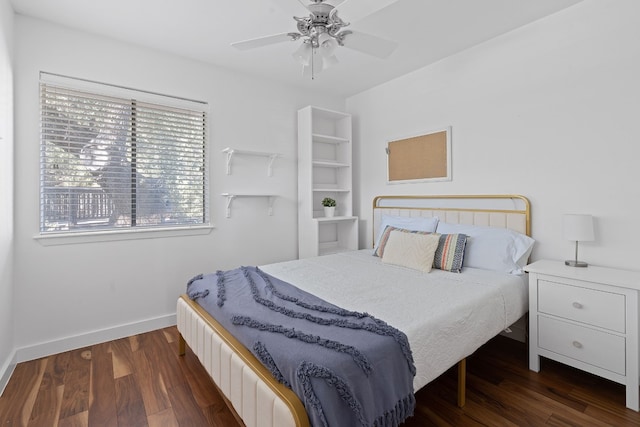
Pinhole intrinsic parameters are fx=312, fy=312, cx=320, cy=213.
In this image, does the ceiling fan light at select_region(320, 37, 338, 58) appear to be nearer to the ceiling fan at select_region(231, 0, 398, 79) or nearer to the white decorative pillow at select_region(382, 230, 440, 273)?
the ceiling fan at select_region(231, 0, 398, 79)

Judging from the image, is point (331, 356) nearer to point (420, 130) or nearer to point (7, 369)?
point (7, 369)

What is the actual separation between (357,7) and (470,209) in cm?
202

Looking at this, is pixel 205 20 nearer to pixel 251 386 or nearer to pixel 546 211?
pixel 251 386

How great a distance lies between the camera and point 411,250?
2.58 metres

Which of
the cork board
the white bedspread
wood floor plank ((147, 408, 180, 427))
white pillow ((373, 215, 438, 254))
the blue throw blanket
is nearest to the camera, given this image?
the blue throw blanket

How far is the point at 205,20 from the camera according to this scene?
2.34 m

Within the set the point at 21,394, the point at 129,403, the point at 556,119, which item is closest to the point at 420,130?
the point at 556,119

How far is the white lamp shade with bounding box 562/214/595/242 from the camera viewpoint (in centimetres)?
206

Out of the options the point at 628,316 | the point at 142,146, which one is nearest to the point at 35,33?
the point at 142,146

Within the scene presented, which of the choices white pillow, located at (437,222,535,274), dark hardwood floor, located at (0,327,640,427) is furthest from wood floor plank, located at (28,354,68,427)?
white pillow, located at (437,222,535,274)

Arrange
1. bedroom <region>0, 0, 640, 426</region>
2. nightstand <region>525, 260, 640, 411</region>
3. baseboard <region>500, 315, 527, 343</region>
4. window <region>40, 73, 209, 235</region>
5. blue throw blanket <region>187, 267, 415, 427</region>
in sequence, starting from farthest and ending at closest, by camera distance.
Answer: baseboard <region>500, 315, 527, 343</region> < window <region>40, 73, 209, 235</region> < bedroom <region>0, 0, 640, 426</region> < nightstand <region>525, 260, 640, 411</region> < blue throw blanket <region>187, 267, 415, 427</region>

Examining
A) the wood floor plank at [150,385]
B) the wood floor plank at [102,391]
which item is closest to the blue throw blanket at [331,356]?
the wood floor plank at [150,385]

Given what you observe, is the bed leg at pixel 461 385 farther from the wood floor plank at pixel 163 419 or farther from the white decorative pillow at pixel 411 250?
the wood floor plank at pixel 163 419

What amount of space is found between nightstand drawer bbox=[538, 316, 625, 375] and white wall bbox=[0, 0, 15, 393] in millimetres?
3508
